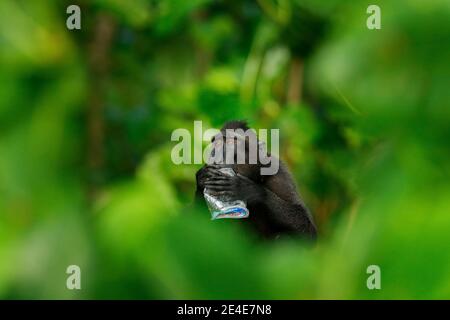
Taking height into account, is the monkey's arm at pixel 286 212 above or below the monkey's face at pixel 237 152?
below

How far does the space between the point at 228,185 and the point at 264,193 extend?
0.22ft

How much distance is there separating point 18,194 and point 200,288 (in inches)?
4.0

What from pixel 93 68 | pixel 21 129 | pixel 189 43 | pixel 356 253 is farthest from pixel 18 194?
pixel 189 43

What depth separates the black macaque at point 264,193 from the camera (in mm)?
313

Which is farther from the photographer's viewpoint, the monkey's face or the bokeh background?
the monkey's face

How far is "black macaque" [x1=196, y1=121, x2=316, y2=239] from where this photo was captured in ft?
1.03

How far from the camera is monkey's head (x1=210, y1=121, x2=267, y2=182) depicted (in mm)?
340

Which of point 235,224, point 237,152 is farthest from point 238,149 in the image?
A: point 235,224

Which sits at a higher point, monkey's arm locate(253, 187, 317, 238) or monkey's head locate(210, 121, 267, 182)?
monkey's head locate(210, 121, 267, 182)

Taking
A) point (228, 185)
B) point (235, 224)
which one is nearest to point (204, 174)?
point (228, 185)

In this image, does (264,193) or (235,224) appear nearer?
(235,224)

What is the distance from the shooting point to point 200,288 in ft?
0.51

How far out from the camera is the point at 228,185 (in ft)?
1.02

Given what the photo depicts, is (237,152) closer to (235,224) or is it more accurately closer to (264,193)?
(264,193)
